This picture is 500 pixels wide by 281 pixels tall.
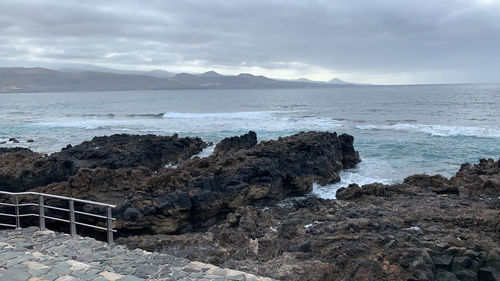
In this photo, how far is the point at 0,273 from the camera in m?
5.92

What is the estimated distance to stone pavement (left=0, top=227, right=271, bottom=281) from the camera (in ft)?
19.6

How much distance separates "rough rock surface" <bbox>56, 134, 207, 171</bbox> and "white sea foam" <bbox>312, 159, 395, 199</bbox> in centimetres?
949

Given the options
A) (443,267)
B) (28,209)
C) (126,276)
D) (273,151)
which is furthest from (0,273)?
(273,151)

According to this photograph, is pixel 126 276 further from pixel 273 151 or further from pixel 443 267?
pixel 273 151

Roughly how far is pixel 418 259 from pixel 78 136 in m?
37.0

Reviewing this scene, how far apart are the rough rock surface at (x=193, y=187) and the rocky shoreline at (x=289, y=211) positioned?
0.04 meters

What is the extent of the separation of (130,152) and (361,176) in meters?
12.6

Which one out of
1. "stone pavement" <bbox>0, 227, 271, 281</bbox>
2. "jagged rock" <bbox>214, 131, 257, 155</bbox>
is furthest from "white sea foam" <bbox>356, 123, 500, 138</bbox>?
"stone pavement" <bbox>0, 227, 271, 281</bbox>

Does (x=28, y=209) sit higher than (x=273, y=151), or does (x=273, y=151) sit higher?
(x=273, y=151)

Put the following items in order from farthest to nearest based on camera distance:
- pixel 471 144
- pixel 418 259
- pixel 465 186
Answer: pixel 471 144
pixel 465 186
pixel 418 259

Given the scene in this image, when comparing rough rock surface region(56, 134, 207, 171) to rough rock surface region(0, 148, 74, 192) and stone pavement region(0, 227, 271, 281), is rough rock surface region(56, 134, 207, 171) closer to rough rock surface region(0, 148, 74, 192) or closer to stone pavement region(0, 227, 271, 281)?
rough rock surface region(0, 148, 74, 192)

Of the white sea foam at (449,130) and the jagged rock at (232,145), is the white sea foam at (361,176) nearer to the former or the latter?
the jagged rock at (232,145)

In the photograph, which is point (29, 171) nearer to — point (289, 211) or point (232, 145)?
point (232, 145)

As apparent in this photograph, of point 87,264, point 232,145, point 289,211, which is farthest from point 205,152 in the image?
point 87,264
